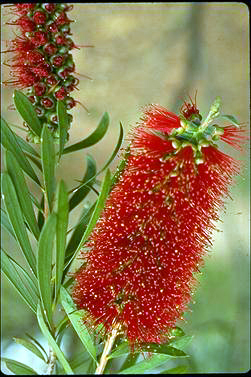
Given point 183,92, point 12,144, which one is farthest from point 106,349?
point 183,92

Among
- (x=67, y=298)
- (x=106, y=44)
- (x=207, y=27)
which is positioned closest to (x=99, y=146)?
(x=106, y=44)

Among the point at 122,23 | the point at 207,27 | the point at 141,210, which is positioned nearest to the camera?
the point at 141,210

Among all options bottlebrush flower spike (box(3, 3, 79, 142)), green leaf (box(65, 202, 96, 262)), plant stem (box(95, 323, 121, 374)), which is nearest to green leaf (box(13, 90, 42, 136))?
bottlebrush flower spike (box(3, 3, 79, 142))

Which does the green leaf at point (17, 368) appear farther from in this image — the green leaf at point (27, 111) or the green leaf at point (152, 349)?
the green leaf at point (27, 111)

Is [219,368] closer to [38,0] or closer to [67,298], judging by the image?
[67,298]

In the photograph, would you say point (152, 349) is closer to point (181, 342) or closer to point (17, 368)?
point (181, 342)

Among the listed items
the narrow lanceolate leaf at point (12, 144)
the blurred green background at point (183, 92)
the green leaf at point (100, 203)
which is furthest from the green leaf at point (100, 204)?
the blurred green background at point (183, 92)

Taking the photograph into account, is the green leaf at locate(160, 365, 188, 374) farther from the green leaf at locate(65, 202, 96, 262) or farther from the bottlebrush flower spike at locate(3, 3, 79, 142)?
the bottlebrush flower spike at locate(3, 3, 79, 142)

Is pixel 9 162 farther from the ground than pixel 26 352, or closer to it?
farther from the ground
